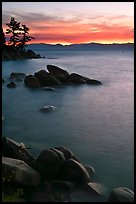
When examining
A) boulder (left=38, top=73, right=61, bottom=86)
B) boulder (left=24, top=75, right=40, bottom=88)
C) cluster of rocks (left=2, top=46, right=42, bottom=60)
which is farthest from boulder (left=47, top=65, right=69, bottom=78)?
cluster of rocks (left=2, top=46, right=42, bottom=60)

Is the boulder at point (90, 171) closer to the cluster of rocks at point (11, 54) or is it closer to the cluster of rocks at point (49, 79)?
the cluster of rocks at point (49, 79)

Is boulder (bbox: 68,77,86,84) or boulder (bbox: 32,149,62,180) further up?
boulder (bbox: 68,77,86,84)

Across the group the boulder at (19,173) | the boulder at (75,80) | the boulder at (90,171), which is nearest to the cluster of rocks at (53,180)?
the boulder at (19,173)

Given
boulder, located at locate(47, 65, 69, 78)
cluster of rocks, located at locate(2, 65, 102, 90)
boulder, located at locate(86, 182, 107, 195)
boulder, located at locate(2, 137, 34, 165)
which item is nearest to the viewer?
boulder, located at locate(86, 182, 107, 195)

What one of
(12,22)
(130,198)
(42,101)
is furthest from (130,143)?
(12,22)

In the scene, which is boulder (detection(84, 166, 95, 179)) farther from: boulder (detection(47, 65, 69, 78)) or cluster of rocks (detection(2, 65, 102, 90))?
boulder (detection(47, 65, 69, 78))

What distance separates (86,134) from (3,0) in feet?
54.4

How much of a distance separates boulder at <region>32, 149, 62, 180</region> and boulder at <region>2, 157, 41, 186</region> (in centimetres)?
39

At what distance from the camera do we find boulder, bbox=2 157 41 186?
1184 centimetres

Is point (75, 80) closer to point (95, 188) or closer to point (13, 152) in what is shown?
point (13, 152)

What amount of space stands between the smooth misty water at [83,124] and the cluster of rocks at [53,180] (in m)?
1.19

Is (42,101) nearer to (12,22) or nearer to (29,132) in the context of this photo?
(29,132)

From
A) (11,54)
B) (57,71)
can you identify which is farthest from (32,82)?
(11,54)

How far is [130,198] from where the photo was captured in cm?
1141
